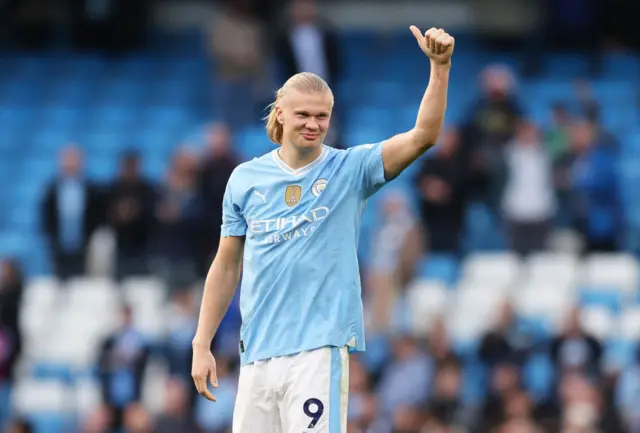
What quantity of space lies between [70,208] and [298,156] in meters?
9.84

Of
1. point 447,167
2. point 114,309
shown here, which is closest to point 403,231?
point 447,167

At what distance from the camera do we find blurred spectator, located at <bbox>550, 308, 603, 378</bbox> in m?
13.8

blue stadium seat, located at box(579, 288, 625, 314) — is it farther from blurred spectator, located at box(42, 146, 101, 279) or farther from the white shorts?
the white shorts

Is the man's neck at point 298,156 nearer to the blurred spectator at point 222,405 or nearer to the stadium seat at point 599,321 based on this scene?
the blurred spectator at point 222,405

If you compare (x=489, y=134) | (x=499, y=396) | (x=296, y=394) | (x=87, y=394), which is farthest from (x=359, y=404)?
(x=296, y=394)

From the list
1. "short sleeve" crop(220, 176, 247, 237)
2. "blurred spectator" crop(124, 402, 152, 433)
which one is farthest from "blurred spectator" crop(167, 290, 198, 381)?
"short sleeve" crop(220, 176, 247, 237)

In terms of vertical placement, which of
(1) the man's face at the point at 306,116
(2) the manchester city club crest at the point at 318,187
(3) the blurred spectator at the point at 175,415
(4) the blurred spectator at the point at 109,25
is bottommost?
(3) the blurred spectator at the point at 175,415

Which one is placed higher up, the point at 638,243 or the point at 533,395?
the point at 638,243

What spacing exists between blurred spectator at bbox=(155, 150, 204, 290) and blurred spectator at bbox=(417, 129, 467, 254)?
7.66 ft

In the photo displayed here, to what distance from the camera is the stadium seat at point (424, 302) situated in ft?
48.2

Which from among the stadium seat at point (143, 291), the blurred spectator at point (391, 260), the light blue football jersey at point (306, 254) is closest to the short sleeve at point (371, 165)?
the light blue football jersey at point (306, 254)

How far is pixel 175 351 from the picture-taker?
14.4m

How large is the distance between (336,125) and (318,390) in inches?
392

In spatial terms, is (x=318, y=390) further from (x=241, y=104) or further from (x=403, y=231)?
(x=241, y=104)
